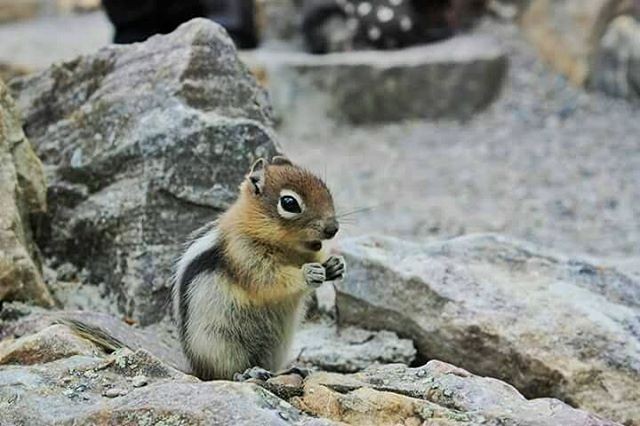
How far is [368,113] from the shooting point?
8148 millimetres

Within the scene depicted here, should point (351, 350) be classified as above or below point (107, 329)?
below

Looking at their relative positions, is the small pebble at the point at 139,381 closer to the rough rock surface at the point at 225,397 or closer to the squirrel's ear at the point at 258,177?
the rough rock surface at the point at 225,397

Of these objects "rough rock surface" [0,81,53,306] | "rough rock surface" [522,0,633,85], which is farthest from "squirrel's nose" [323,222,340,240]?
"rough rock surface" [522,0,633,85]

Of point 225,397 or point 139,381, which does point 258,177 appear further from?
point 225,397

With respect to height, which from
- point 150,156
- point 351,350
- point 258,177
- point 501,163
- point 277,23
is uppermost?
point 258,177

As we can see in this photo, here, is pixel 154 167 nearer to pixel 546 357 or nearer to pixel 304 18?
pixel 546 357

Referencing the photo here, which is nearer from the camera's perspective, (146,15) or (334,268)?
(334,268)

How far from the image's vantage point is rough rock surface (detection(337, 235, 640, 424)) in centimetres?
319

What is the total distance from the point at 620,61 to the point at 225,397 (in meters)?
6.53

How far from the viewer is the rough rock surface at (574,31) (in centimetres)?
852

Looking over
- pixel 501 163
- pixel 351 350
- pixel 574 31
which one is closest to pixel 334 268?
pixel 351 350

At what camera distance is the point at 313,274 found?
9.54ft

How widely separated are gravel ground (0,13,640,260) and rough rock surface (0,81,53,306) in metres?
1.62

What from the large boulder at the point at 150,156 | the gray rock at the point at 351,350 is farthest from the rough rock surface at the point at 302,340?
the large boulder at the point at 150,156
